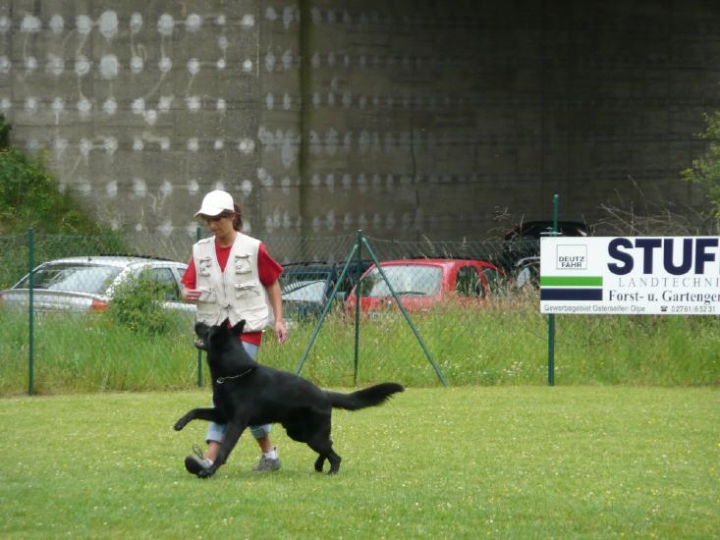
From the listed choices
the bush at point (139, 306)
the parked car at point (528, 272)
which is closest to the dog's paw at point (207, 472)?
the bush at point (139, 306)

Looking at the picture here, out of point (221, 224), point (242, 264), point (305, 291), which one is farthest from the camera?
point (305, 291)

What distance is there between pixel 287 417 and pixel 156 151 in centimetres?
2029

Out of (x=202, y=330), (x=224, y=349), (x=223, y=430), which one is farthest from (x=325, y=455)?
(x=202, y=330)

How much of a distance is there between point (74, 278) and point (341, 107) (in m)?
14.4

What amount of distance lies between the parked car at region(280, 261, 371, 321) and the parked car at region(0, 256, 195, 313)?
1.17 m

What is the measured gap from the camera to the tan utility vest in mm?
9789

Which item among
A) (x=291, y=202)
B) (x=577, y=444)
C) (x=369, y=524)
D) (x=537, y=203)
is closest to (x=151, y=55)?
(x=291, y=202)

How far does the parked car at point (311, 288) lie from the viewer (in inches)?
670

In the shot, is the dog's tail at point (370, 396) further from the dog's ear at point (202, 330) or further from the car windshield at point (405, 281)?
the car windshield at point (405, 281)

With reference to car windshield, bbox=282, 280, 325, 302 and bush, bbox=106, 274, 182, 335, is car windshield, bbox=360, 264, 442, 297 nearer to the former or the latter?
car windshield, bbox=282, 280, 325, 302

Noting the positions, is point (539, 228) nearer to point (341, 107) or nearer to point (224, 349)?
point (341, 107)

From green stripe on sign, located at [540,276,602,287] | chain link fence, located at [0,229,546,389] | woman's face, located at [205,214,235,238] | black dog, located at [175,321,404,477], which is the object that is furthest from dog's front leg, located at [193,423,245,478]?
green stripe on sign, located at [540,276,602,287]

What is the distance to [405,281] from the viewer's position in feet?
58.5

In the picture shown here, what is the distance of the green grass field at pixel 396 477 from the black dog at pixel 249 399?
1.01 feet
